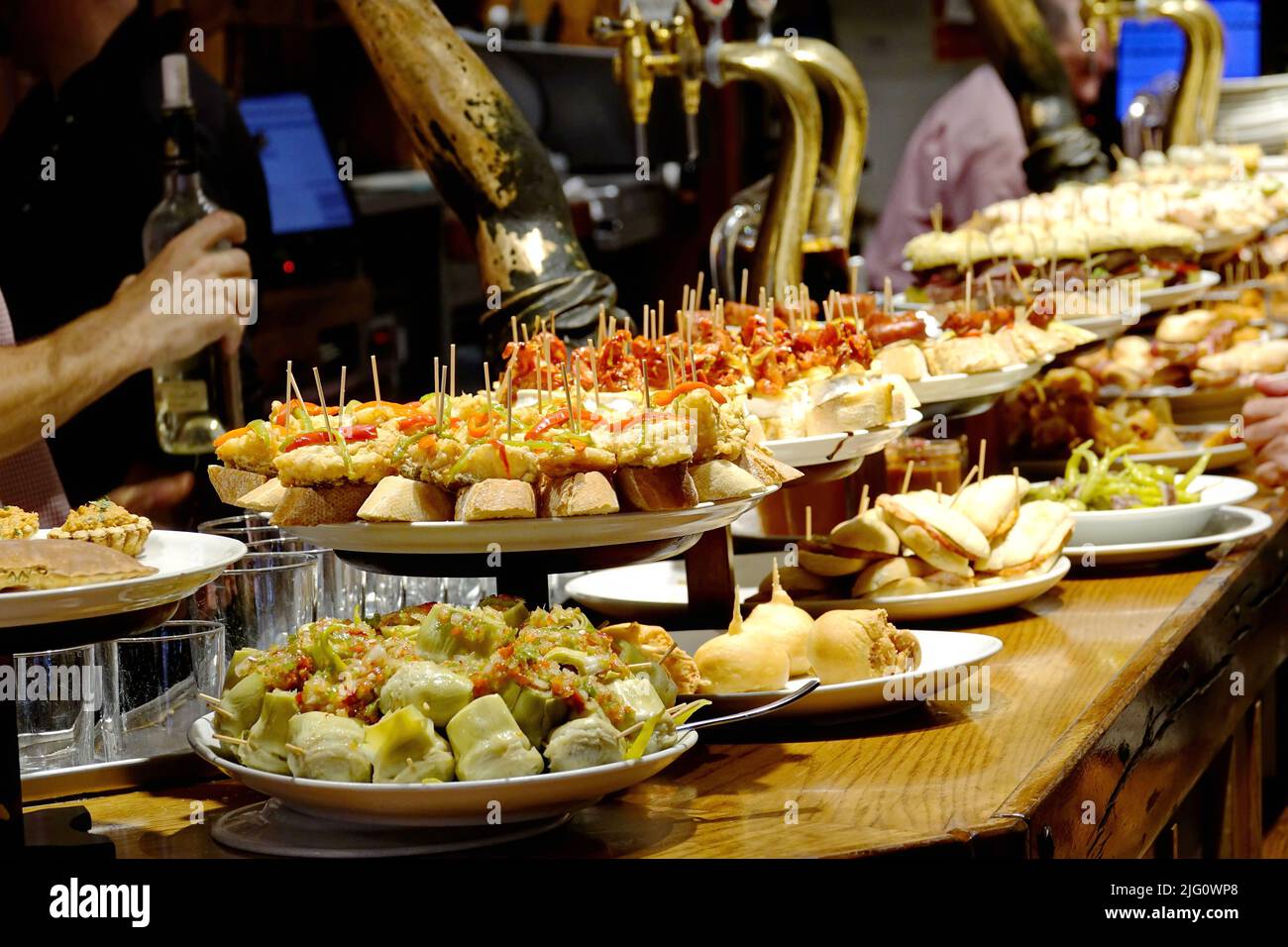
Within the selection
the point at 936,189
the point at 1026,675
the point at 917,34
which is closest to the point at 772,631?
the point at 1026,675

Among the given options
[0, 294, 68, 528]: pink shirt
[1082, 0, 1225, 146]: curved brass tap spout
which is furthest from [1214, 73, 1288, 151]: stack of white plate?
[0, 294, 68, 528]: pink shirt

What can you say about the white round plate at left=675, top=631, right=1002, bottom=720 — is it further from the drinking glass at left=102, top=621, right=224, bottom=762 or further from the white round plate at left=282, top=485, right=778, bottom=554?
the drinking glass at left=102, top=621, right=224, bottom=762

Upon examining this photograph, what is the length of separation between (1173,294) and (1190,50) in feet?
7.77

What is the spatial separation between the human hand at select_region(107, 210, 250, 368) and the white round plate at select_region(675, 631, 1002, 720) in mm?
1385

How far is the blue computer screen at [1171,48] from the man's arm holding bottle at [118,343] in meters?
7.20

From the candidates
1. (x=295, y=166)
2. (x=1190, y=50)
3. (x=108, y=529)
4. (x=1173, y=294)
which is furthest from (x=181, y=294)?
(x=1190, y=50)

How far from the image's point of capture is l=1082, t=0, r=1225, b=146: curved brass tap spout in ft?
18.1

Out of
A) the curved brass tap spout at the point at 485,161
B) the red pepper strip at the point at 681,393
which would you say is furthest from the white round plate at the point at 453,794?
the curved brass tap spout at the point at 485,161

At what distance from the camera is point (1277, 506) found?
118 inches

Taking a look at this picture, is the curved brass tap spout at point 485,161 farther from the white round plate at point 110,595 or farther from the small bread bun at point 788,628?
the white round plate at point 110,595

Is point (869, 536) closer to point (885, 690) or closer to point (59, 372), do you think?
point (885, 690)

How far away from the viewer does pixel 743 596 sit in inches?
88.7

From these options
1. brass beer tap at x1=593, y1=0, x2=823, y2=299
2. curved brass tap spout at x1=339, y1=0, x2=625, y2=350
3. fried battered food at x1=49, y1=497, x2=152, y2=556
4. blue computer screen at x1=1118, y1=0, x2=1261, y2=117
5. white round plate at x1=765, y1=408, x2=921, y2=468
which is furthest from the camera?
blue computer screen at x1=1118, y1=0, x2=1261, y2=117

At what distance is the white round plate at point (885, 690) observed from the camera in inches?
64.4
